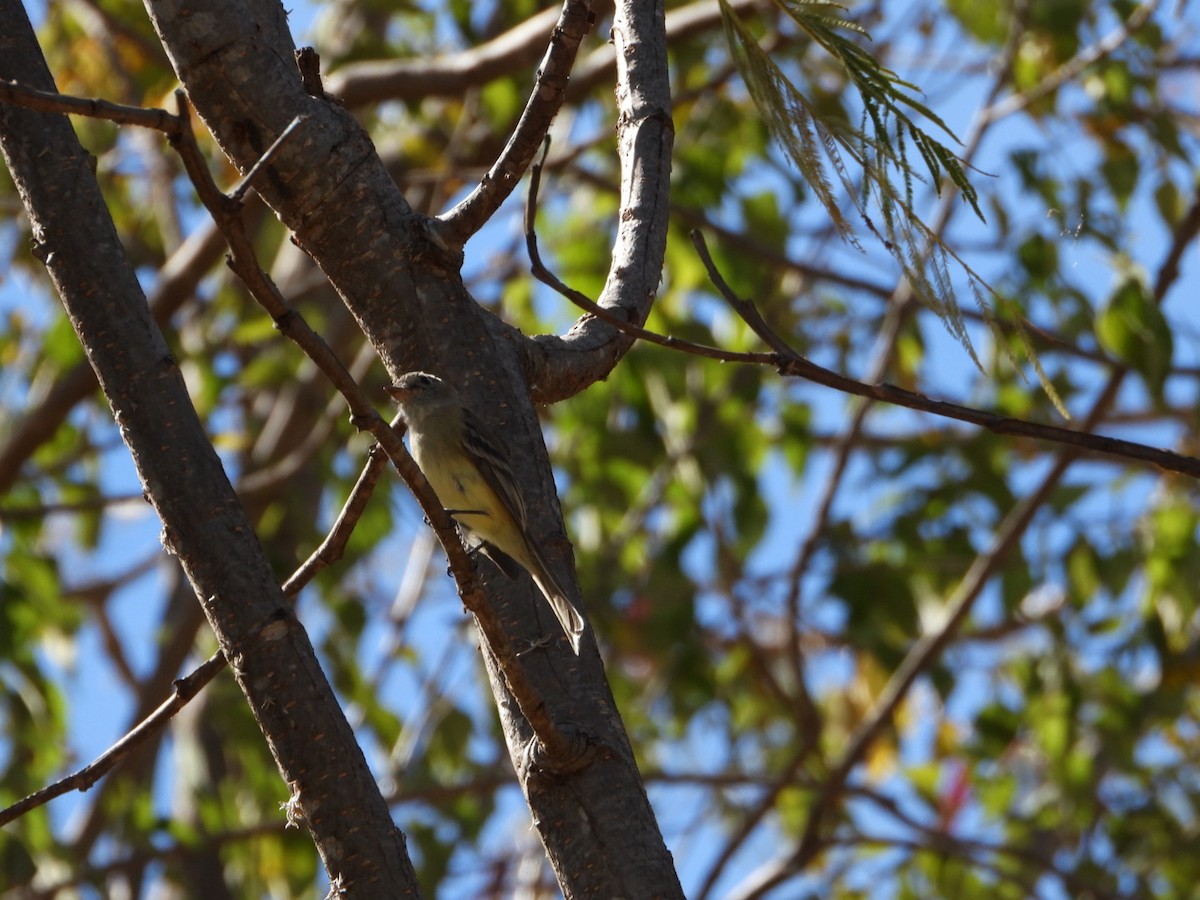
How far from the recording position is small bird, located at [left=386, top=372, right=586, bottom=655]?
102 inches

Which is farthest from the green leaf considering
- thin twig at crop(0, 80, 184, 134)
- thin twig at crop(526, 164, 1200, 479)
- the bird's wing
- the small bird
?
thin twig at crop(0, 80, 184, 134)

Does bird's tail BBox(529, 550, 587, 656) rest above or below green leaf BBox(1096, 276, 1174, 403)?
below

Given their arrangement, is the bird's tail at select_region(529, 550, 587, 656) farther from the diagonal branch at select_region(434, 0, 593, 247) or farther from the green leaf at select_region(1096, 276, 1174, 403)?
the green leaf at select_region(1096, 276, 1174, 403)

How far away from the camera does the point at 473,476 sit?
3.93 m

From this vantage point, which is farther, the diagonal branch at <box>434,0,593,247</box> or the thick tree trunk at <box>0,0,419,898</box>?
the diagonal branch at <box>434,0,593,247</box>

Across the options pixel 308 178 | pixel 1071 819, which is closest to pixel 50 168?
pixel 308 178

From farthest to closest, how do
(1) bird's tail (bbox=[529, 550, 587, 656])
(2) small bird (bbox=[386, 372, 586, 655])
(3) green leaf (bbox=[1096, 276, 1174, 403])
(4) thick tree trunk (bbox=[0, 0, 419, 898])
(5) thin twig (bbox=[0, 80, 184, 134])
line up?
(3) green leaf (bbox=[1096, 276, 1174, 403]), (2) small bird (bbox=[386, 372, 586, 655]), (1) bird's tail (bbox=[529, 550, 587, 656]), (4) thick tree trunk (bbox=[0, 0, 419, 898]), (5) thin twig (bbox=[0, 80, 184, 134])

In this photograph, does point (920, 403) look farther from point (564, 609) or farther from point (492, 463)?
point (492, 463)

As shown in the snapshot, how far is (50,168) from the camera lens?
2408mm

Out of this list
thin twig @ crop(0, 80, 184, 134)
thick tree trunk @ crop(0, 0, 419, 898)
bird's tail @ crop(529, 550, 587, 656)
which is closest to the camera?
thin twig @ crop(0, 80, 184, 134)

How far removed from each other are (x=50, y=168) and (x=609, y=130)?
5.30 metres

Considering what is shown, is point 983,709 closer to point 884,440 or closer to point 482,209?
point 884,440

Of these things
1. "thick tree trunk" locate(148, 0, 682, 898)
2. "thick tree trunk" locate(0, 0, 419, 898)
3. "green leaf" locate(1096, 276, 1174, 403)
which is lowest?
"thick tree trunk" locate(0, 0, 419, 898)

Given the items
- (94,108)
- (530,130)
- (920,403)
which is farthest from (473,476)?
(94,108)
